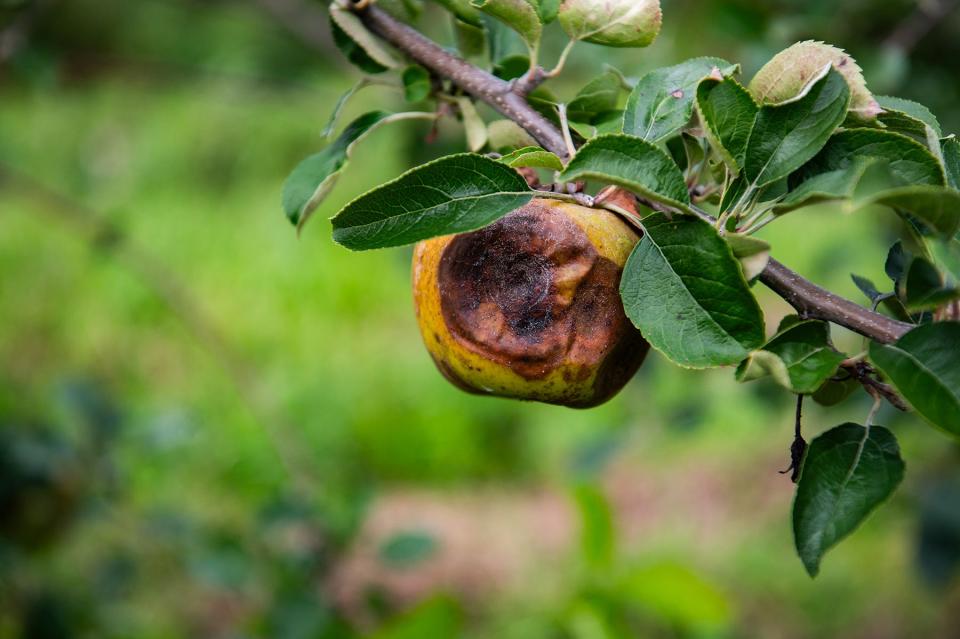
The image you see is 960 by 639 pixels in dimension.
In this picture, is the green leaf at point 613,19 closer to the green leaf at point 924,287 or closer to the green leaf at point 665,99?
the green leaf at point 665,99

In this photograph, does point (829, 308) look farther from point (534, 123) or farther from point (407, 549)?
point (407, 549)

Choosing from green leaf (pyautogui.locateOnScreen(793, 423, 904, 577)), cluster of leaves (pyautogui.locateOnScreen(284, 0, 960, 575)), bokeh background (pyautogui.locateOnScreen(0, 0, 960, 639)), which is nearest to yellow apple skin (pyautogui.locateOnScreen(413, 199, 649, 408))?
cluster of leaves (pyautogui.locateOnScreen(284, 0, 960, 575))

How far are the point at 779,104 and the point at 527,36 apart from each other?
18 cm

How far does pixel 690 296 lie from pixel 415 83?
0.96ft

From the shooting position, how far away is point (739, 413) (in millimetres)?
3111

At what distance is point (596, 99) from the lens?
68cm

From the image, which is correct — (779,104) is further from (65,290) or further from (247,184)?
(247,184)

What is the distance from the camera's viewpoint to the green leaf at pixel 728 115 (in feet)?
1.73

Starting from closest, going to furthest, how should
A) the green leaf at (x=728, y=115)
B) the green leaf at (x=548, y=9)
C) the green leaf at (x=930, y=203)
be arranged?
the green leaf at (x=930, y=203) → the green leaf at (x=728, y=115) → the green leaf at (x=548, y=9)

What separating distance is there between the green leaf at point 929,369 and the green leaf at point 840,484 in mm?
57

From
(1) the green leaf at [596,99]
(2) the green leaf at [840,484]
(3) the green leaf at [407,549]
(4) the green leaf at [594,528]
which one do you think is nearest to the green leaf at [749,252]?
(2) the green leaf at [840,484]

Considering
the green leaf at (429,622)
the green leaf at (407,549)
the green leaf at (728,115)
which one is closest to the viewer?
the green leaf at (728,115)

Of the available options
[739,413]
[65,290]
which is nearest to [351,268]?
[65,290]

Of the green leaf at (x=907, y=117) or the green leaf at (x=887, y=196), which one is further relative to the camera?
the green leaf at (x=907, y=117)
